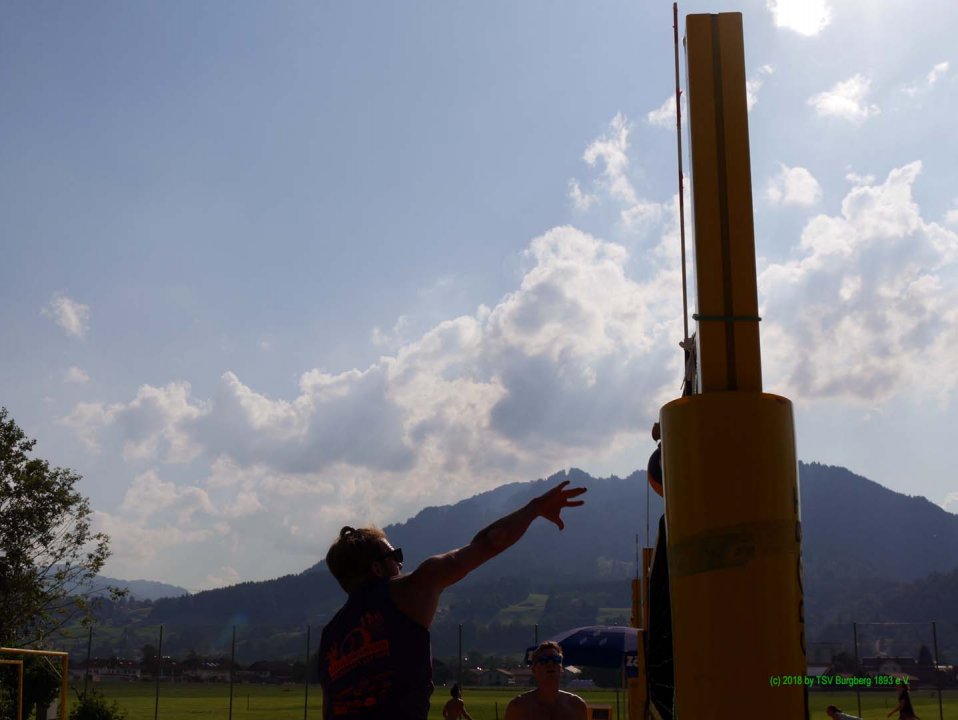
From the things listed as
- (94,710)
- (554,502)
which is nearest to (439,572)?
(554,502)

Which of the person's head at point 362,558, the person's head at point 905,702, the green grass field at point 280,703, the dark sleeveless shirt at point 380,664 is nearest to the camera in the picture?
the dark sleeveless shirt at point 380,664

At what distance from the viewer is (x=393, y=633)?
264 cm

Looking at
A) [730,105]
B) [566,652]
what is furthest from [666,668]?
[566,652]

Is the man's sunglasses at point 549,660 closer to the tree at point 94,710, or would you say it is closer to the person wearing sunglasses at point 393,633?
the person wearing sunglasses at point 393,633

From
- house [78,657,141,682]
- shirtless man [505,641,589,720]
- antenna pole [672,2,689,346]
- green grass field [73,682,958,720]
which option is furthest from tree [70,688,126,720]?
house [78,657,141,682]

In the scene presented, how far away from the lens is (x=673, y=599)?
2.83m

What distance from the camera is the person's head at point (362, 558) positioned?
9.34ft

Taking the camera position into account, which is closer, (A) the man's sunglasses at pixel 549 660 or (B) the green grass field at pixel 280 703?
(A) the man's sunglasses at pixel 549 660

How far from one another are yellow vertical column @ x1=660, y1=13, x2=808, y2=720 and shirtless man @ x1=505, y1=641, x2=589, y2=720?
134 inches

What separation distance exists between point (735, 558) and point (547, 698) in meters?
3.93

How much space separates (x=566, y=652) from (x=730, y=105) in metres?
13.9

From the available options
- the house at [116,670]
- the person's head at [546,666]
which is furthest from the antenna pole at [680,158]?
the house at [116,670]

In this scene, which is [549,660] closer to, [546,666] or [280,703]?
[546,666]

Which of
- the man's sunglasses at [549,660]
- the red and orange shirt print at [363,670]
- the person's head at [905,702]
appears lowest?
the person's head at [905,702]
